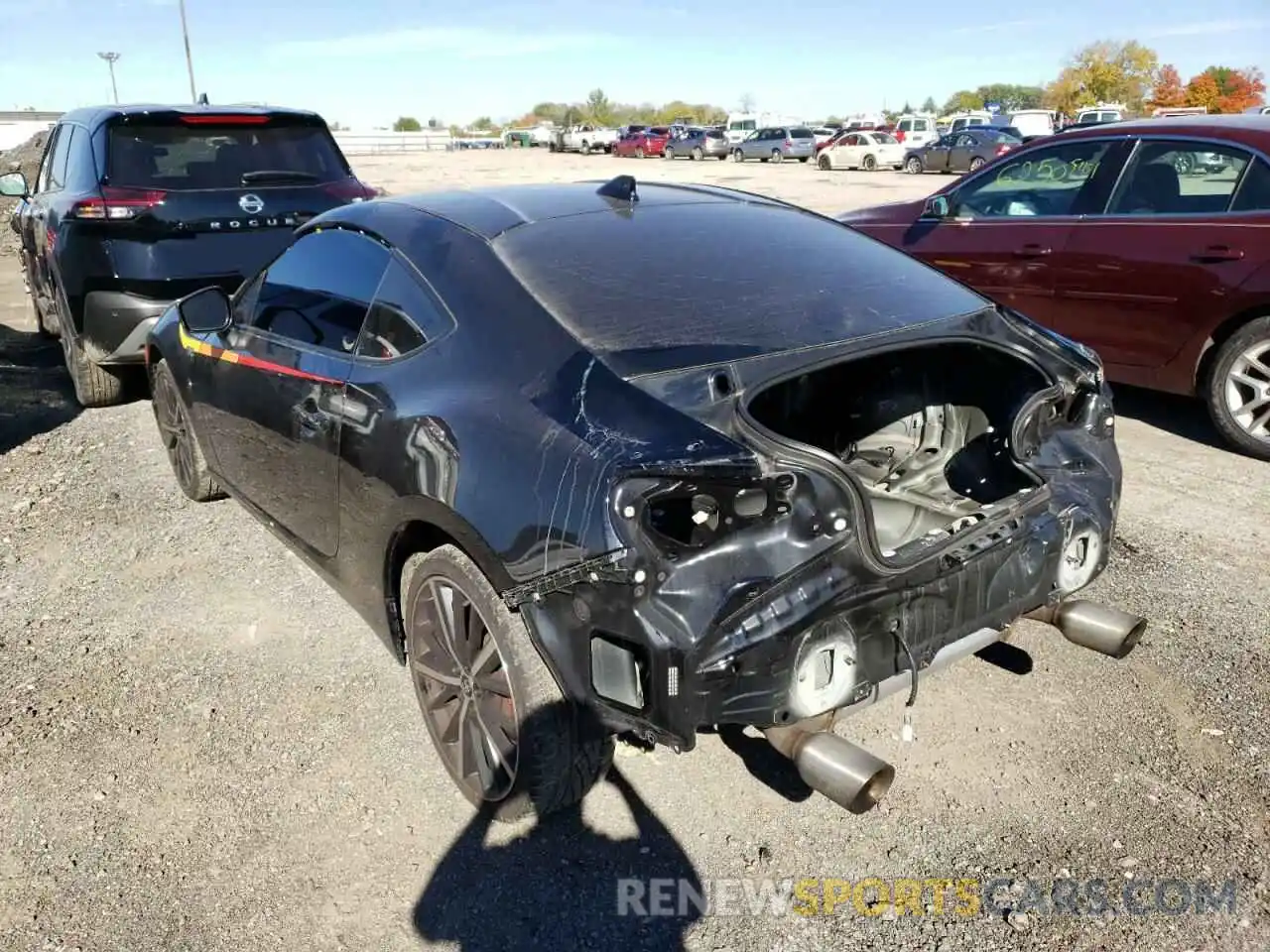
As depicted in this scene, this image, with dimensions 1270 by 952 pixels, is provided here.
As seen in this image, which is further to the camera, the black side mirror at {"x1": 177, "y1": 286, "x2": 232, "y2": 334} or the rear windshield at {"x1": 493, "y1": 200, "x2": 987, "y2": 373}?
the black side mirror at {"x1": 177, "y1": 286, "x2": 232, "y2": 334}

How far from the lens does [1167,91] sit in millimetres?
75562

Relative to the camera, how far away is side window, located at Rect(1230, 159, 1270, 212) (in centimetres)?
514

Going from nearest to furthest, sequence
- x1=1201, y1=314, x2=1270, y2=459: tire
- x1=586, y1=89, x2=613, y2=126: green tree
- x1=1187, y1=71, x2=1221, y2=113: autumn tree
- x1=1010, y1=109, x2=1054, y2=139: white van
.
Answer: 1. x1=1201, y1=314, x2=1270, y2=459: tire
2. x1=1010, y1=109, x2=1054, y2=139: white van
3. x1=1187, y1=71, x2=1221, y2=113: autumn tree
4. x1=586, y1=89, x2=613, y2=126: green tree

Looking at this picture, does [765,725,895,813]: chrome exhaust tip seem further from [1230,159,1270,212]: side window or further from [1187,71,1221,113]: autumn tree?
[1187,71,1221,113]: autumn tree

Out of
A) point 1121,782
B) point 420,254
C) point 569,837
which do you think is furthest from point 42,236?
point 1121,782

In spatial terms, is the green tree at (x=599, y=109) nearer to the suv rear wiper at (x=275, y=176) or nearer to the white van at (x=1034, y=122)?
the white van at (x=1034, y=122)

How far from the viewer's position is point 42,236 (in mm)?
6473

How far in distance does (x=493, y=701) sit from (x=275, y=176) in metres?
4.65

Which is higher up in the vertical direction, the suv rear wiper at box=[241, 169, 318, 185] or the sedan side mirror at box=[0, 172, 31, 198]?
the suv rear wiper at box=[241, 169, 318, 185]

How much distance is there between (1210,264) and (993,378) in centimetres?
286

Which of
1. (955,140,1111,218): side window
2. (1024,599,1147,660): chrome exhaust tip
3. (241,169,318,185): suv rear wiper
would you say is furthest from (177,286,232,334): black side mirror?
(955,140,1111,218): side window

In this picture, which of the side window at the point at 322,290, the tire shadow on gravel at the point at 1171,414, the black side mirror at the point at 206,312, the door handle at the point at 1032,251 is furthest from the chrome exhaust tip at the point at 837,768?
the door handle at the point at 1032,251

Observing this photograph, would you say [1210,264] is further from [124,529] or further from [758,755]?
[124,529]

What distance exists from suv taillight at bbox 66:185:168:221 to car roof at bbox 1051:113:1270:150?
214 inches
